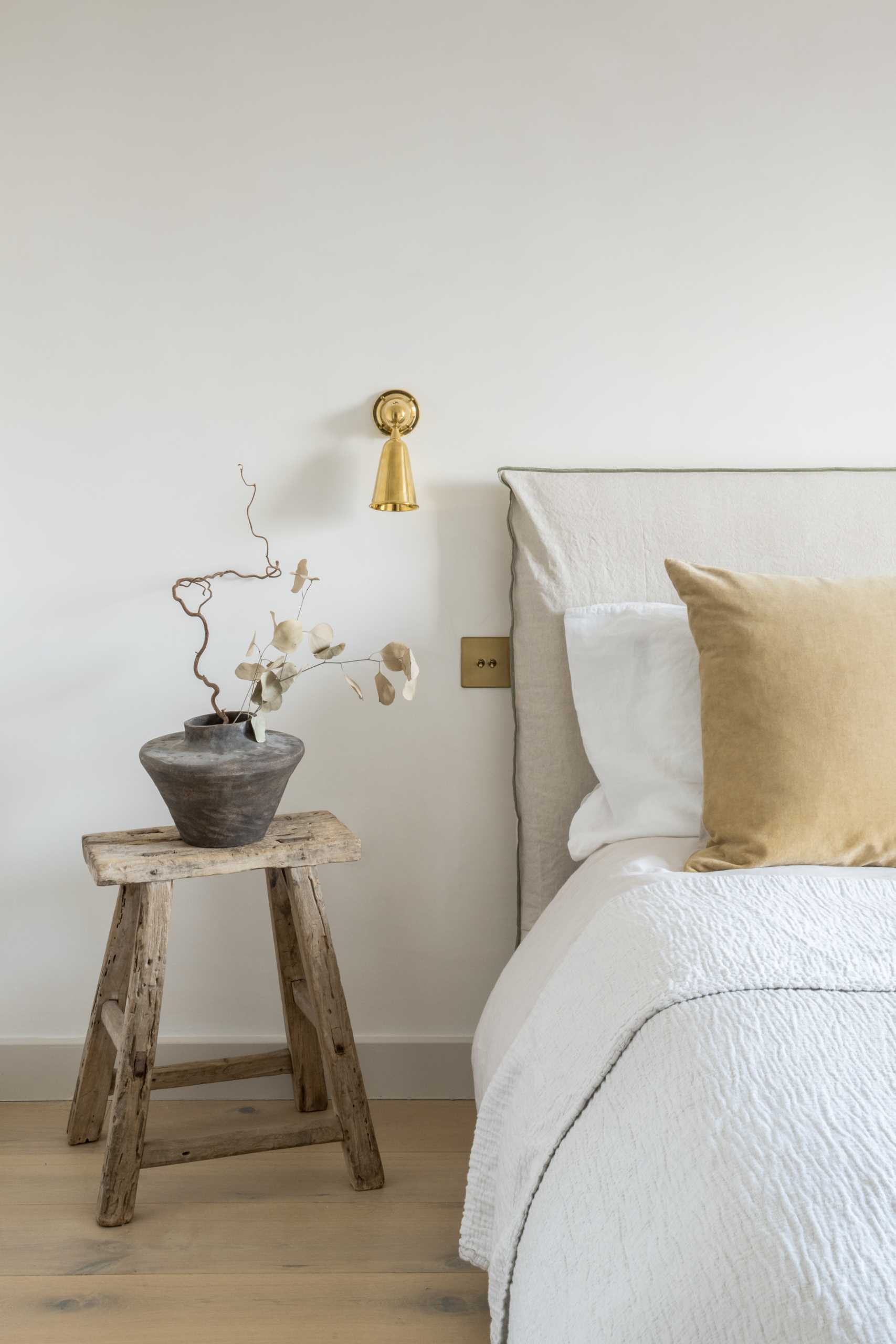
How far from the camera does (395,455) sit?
1705 millimetres

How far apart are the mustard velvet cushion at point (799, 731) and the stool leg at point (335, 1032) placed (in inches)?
22.9

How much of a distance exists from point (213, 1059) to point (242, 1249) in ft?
1.38

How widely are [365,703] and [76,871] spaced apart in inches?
24.7

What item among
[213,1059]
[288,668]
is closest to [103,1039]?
[213,1059]

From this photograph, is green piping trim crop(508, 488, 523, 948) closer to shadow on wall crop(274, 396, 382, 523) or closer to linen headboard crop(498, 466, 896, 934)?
linen headboard crop(498, 466, 896, 934)

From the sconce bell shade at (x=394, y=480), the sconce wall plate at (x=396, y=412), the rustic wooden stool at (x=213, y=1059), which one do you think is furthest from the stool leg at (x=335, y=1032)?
the sconce wall plate at (x=396, y=412)

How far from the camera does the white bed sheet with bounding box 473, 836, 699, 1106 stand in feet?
4.25

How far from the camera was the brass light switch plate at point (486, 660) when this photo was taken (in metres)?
1.84

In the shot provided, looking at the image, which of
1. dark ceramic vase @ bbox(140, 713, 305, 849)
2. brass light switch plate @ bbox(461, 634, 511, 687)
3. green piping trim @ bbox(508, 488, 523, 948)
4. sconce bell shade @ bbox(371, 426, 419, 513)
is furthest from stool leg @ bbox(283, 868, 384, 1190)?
sconce bell shade @ bbox(371, 426, 419, 513)

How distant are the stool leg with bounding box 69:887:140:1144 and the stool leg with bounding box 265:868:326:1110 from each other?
238 millimetres

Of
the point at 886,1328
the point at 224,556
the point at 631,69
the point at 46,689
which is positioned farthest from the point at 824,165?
the point at 886,1328

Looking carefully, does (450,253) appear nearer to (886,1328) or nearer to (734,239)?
(734,239)

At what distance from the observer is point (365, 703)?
6.02 feet

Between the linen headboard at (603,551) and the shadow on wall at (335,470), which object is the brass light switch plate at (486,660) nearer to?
the linen headboard at (603,551)
